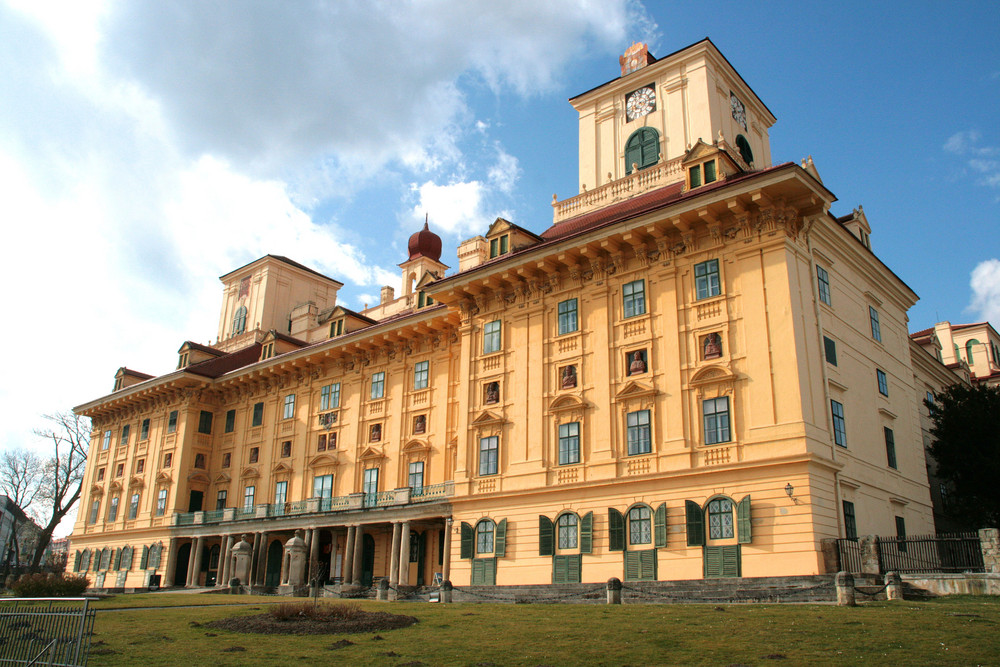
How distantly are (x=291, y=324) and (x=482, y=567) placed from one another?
35.1 m

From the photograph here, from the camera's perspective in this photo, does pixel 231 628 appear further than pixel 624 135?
No

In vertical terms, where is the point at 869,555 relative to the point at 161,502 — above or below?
below

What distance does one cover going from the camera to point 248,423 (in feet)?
165

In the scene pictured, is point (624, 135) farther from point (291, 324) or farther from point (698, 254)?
point (291, 324)

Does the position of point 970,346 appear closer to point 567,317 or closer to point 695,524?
point 567,317

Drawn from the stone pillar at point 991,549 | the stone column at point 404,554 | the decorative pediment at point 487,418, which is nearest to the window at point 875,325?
the stone pillar at point 991,549

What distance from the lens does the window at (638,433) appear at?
28188mm

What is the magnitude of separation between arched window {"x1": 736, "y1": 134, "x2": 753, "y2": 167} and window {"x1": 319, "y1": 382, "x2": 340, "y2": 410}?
82.4 ft

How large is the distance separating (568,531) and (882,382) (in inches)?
583

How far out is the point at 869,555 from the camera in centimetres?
2338

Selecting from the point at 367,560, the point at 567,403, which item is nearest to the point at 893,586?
the point at 567,403

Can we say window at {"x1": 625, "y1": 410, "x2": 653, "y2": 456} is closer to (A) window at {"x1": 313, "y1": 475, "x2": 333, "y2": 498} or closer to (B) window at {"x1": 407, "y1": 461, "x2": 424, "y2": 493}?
(B) window at {"x1": 407, "y1": 461, "x2": 424, "y2": 493}

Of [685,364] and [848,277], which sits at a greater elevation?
[848,277]

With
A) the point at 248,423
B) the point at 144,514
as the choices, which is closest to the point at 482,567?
the point at 248,423
